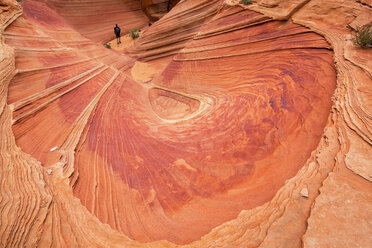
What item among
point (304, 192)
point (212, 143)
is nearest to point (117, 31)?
point (212, 143)

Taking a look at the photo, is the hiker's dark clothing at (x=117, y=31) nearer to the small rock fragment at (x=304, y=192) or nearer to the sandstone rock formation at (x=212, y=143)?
the sandstone rock formation at (x=212, y=143)

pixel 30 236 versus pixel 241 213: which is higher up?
pixel 30 236

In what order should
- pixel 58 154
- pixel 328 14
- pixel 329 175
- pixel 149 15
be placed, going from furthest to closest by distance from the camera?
pixel 149 15 → pixel 328 14 → pixel 58 154 → pixel 329 175

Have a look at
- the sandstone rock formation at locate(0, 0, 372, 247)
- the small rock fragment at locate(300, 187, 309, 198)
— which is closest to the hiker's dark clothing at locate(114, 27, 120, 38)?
the sandstone rock formation at locate(0, 0, 372, 247)

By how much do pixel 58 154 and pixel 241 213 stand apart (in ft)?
7.95

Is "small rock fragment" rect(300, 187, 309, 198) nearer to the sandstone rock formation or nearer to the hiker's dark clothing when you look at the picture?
the sandstone rock formation

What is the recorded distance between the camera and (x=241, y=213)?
1.80 m

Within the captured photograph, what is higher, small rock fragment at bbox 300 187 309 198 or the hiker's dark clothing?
the hiker's dark clothing

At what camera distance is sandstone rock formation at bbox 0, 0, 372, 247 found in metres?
1.46

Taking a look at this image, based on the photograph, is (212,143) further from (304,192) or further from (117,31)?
(117,31)

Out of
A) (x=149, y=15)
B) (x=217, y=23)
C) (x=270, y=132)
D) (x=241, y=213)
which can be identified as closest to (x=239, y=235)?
(x=241, y=213)

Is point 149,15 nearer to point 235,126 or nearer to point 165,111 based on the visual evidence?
point 165,111

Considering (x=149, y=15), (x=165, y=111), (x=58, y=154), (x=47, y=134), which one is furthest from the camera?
(x=149, y=15)

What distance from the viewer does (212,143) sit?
2854 mm
